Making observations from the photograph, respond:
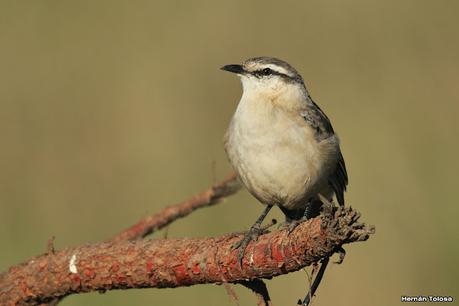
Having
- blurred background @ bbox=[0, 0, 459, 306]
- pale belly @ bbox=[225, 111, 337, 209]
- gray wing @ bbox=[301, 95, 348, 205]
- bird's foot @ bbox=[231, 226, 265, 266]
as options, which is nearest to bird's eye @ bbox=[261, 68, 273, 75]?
gray wing @ bbox=[301, 95, 348, 205]

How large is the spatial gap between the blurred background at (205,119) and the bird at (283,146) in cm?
188

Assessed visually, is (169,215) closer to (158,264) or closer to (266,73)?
(158,264)

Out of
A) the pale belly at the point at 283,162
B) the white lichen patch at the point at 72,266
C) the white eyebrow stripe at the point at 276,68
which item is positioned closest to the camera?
the white lichen patch at the point at 72,266

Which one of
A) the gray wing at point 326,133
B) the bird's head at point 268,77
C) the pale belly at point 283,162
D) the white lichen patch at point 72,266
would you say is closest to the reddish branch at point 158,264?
the white lichen patch at point 72,266

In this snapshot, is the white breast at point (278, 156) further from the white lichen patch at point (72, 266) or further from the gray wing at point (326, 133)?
the white lichen patch at point (72, 266)

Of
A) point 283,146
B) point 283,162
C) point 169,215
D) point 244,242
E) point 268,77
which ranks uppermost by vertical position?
point 268,77

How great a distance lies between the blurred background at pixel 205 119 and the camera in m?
8.50

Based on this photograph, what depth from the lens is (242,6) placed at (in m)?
10.9

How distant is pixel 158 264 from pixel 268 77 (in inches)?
87.9

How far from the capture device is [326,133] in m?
6.67

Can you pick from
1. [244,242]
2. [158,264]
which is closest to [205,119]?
[158,264]

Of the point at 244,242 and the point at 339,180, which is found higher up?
the point at 244,242

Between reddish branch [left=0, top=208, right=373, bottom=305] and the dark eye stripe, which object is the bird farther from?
reddish branch [left=0, top=208, right=373, bottom=305]

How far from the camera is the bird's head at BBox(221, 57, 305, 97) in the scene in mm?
6996
